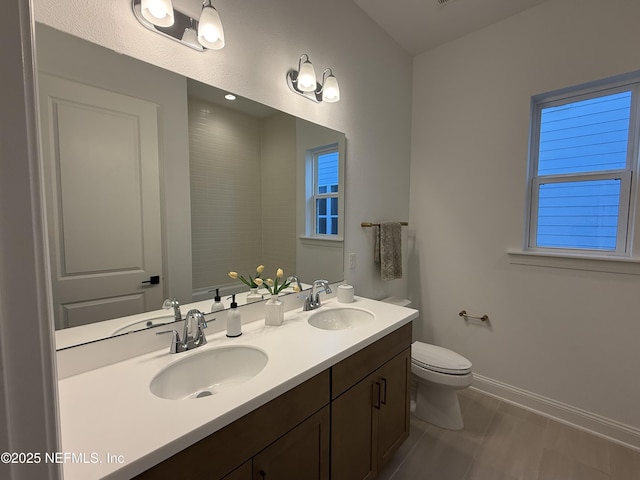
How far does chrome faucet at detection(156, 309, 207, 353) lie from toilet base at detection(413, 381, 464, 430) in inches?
59.3

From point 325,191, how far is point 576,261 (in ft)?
5.58

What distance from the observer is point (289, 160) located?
1.65m

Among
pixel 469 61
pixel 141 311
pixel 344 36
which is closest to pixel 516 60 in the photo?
pixel 469 61

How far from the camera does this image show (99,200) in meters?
1.00

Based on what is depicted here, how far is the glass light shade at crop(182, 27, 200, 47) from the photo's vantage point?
3.82 feet

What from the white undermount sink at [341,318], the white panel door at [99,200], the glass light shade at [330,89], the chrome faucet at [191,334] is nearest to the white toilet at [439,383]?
the white undermount sink at [341,318]

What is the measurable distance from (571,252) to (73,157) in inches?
107

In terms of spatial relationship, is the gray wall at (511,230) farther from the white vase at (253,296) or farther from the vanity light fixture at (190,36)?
the vanity light fixture at (190,36)

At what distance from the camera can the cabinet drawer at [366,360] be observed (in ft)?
3.74

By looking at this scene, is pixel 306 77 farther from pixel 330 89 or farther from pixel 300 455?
pixel 300 455

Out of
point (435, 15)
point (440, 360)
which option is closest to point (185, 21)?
point (435, 15)

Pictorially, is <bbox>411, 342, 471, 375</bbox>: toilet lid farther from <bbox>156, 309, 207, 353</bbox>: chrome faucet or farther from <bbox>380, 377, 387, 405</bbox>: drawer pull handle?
<bbox>156, 309, 207, 353</bbox>: chrome faucet

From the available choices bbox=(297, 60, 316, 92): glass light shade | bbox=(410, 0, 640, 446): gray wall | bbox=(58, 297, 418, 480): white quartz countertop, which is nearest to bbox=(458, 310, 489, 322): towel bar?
bbox=(410, 0, 640, 446): gray wall

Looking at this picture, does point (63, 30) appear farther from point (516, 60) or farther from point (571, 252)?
point (571, 252)
